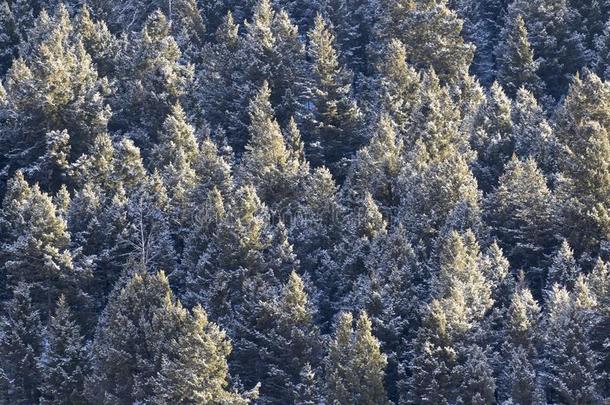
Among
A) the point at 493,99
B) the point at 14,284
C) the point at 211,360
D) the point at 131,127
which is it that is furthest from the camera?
the point at 131,127

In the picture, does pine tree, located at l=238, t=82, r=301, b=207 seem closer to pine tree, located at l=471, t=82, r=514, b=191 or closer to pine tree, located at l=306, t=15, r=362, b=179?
pine tree, located at l=306, t=15, r=362, b=179

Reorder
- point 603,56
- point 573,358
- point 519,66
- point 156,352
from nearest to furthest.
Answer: point 573,358, point 156,352, point 519,66, point 603,56

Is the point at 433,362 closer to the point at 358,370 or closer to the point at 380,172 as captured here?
the point at 358,370

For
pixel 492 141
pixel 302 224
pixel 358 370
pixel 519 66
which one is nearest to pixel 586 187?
pixel 492 141

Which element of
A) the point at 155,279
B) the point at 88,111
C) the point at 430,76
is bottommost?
the point at 155,279

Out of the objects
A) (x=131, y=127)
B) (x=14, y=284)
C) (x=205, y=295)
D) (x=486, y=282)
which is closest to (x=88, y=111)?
(x=131, y=127)

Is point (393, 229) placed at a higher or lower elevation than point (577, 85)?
lower

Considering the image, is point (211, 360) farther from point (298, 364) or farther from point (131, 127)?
point (131, 127)

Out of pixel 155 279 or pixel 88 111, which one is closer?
pixel 155 279

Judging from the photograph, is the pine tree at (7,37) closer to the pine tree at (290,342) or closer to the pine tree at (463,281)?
the pine tree at (290,342)
